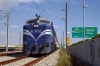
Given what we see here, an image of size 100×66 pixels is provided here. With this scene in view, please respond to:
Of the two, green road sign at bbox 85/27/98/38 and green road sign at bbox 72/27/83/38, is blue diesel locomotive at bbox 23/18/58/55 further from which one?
green road sign at bbox 72/27/83/38

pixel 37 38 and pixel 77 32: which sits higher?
pixel 77 32

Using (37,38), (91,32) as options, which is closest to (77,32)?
(91,32)

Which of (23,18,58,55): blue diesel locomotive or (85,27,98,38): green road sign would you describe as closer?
(23,18,58,55): blue diesel locomotive

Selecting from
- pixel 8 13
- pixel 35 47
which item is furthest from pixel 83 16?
pixel 8 13

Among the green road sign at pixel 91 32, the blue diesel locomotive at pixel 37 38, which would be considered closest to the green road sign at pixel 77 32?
the green road sign at pixel 91 32

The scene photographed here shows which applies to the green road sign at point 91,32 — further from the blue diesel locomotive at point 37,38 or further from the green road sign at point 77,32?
the blue diesel locomotive at point 37,38

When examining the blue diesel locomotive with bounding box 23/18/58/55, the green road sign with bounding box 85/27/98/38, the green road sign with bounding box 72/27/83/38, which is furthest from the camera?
the green road sign with bounding box 72/27/83/38

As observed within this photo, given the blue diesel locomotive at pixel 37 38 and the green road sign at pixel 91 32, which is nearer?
the blue diesel locomotive at pixel 37 38

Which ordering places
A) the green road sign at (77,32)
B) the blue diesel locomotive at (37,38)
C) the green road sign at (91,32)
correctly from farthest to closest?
the green road sign at (77,32) → the green road sign at (91,32) → the blue diesel locomotive at (37,38)

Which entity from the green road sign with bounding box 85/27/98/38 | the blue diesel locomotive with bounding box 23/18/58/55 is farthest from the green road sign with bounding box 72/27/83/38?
the blue diesel locomotive with bounding box 23/18/58/55

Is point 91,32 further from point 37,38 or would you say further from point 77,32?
point 37,38

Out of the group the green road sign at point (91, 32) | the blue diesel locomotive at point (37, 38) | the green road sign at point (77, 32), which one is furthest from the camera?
the green road sign at point (77, 32)

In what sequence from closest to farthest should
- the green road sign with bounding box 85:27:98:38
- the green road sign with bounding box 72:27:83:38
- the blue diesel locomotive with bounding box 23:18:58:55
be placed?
the blue diesel locomotive with bounding box 23:18:58:55 < the green road sign with bounding box 85:27:98:38 < the green road sign with bounding box 72:27:83:38

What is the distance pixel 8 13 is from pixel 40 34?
689 inches
